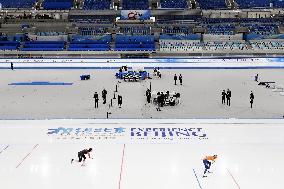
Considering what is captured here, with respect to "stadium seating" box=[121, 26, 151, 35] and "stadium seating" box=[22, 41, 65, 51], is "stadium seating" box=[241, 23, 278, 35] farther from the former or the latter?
"stadium seating" box=[22, 41, 65, 51]

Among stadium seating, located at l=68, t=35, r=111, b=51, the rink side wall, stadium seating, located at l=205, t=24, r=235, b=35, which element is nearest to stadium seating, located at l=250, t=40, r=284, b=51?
stadium seating, located at l=205, t=24, r=235, b=35

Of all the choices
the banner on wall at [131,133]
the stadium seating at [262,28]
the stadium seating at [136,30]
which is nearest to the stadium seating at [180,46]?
the stadium seating at [136,30]

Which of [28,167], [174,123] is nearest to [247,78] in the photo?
[174,123]

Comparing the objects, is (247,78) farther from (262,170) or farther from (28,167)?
(28,167)

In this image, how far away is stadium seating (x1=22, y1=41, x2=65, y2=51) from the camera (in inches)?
1594

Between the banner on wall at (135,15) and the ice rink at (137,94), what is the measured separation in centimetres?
1736

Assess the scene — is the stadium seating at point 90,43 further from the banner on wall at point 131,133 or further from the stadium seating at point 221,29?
the banner on wall at point 131,133

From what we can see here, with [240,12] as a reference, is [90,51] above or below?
below

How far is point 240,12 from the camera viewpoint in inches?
1911

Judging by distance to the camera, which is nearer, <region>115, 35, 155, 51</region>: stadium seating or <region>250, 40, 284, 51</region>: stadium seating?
<region>115, 35, 155, 51</region>: stadium seating

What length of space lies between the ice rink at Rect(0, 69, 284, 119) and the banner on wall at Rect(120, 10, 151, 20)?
1736 cm

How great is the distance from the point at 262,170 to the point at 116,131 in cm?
524

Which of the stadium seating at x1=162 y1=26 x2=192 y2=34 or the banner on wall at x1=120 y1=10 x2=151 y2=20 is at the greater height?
the banner on wall at x1=120 y1=10 x2=151 y2=20

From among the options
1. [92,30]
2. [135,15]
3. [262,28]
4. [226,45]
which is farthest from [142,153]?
[262,28]
